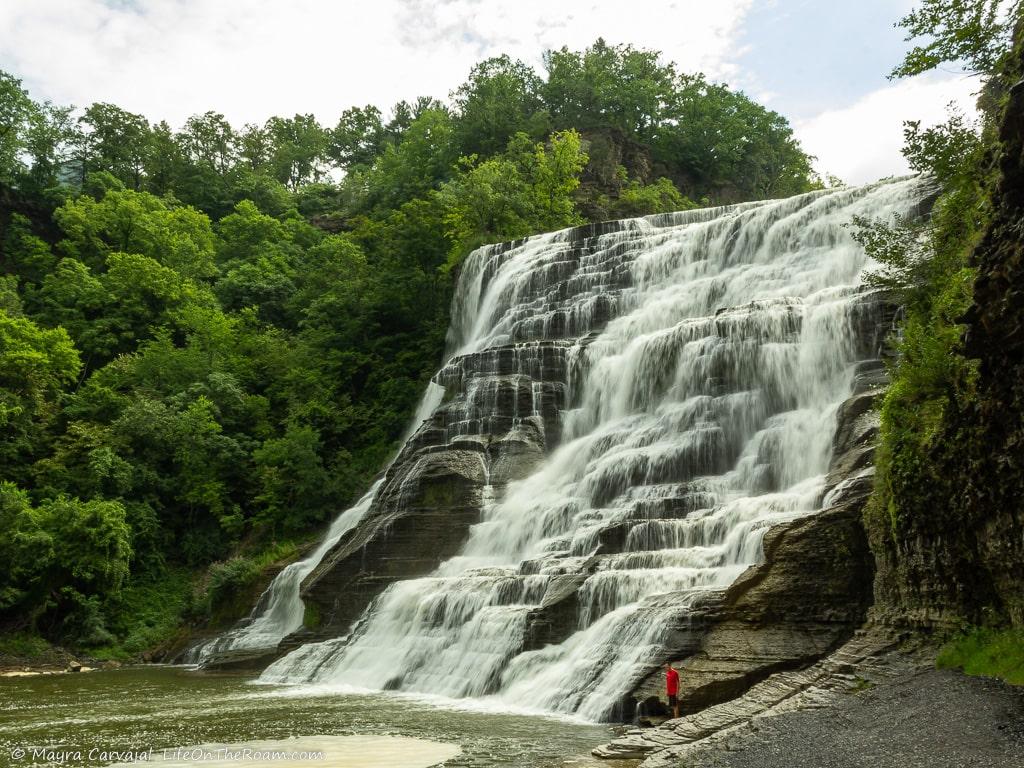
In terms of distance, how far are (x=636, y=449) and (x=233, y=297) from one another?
37.5 m

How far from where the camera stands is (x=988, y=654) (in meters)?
10.7

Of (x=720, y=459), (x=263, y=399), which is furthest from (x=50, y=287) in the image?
(x=720, y=459)

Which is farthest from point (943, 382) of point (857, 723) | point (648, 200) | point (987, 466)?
point (648, 200)

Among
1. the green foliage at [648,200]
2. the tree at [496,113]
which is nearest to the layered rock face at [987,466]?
the green foliage at [648,200]

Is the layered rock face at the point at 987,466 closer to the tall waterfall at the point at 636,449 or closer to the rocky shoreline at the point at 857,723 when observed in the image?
the rocky shoreline at the point at 857,723

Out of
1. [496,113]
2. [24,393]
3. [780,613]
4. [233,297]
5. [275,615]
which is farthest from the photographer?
[496,113]

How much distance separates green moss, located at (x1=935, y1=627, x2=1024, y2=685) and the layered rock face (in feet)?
0.74

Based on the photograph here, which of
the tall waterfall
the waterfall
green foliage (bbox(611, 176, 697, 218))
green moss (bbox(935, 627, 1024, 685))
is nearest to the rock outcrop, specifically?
the tall waterfall

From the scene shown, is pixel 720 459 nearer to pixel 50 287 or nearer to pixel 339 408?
pixel 339 408

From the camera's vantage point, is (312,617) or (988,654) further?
(312,617)

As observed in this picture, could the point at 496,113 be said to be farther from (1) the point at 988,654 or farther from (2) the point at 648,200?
(1) the point at 988,654

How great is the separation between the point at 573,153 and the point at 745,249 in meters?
20.2

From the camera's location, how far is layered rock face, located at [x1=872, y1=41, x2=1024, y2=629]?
34.8 feet

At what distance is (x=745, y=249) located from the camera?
3247cm
